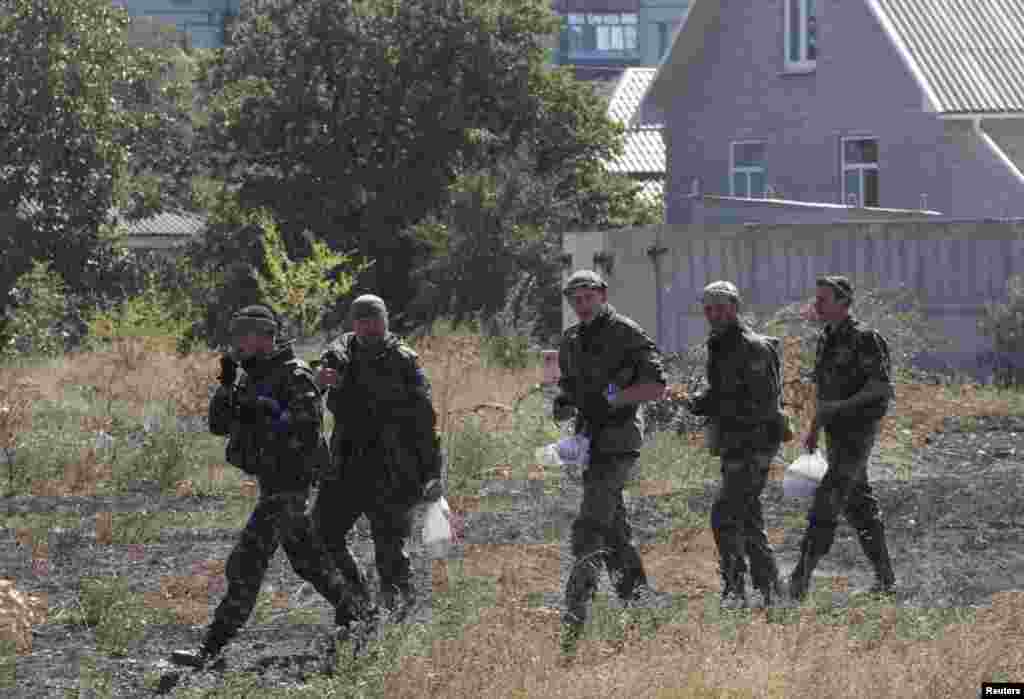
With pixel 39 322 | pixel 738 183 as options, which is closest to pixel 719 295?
pixel 39 322

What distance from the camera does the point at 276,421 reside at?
9.28 m

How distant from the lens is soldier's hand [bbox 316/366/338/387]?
9.79 meters

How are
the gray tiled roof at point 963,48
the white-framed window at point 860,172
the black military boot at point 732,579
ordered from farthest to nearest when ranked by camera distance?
the white-framed window at point 860,172, the gray tiled roof at point 963,48, the black military boot at point 732,579

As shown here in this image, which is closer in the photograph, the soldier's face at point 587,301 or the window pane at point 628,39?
the soldier's face at point 587,301

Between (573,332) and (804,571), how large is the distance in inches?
65.4

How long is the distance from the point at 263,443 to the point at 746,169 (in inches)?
1245

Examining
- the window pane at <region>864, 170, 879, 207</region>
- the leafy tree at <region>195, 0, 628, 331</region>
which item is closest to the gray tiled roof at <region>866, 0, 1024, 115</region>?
the window pane at <region>864, 170, 879, 207</region>

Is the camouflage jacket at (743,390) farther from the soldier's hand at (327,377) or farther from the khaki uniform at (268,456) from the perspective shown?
the khaki uniform at (268,456)

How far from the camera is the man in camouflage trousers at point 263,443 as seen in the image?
9305 mm

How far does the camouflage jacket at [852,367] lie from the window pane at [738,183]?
29.8 m

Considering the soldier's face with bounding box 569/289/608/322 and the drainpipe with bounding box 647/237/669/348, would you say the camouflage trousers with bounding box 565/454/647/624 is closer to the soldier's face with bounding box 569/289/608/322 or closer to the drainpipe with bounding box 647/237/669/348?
the soldier's face with bounding box 569/289/608/322

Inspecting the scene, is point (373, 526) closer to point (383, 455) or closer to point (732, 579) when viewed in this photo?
point (383, 455)

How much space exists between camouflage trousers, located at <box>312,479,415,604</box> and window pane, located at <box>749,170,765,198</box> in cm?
3036

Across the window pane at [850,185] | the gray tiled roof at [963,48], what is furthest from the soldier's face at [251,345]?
the window pane at [850,185]
